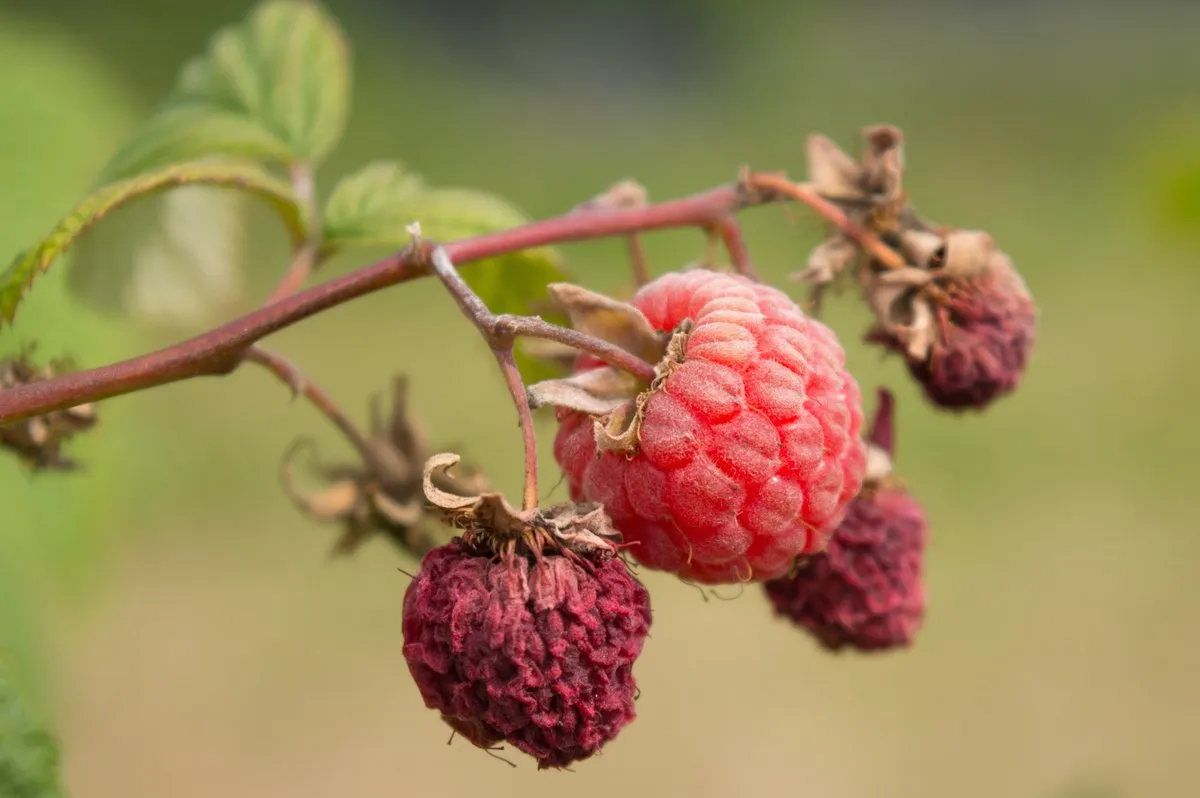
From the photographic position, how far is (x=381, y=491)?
1469 mm

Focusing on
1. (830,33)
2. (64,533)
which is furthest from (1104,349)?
(64,533)

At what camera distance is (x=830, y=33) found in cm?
878

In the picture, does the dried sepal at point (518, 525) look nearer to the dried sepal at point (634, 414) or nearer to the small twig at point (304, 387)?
the dried sepal at point (634, 414)

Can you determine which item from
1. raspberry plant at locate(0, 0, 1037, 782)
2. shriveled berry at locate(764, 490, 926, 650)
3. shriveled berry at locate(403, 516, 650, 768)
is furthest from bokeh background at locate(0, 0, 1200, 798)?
shriveled berry at locate(403, 516, 650, 768)

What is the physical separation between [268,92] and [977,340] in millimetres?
952

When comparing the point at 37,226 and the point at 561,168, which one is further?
the point at 561,168

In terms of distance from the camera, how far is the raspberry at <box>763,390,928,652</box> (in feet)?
4.28

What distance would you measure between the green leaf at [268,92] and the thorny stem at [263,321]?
46 centimetres

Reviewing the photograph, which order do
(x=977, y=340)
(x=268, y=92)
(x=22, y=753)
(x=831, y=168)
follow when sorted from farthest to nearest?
(x=268, y=92) < (x=831, y=168) < (x=977, y=340) < (x=22, y=753)

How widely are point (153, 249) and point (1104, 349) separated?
6.15 meters

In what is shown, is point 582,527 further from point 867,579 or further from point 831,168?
point 831,168

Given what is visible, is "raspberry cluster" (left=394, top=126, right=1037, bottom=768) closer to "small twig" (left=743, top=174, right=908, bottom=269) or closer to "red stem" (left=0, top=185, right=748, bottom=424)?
"small twig" (left=743, top=174, right=908, bottom=269)

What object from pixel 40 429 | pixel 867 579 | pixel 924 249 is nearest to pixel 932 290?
pixel 924 249

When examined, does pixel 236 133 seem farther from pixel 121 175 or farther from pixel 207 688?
pixel 207 688
